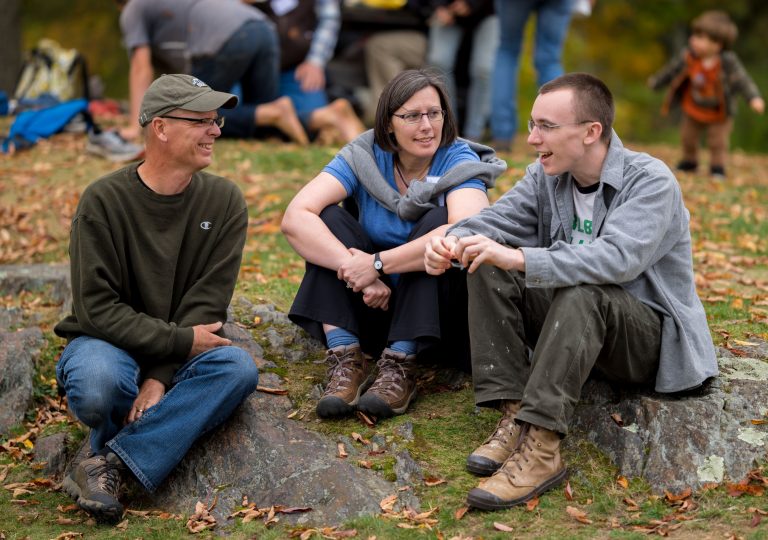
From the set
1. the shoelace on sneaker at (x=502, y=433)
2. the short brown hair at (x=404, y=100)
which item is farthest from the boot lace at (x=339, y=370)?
the short brown hair at (x=404, y=100)

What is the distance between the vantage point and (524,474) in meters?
3.75

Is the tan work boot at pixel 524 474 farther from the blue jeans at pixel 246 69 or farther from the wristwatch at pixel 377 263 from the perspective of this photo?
the blue jeans at pixel 246 69

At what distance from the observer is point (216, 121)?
14.3 feet

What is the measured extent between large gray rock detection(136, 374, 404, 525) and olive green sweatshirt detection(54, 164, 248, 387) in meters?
0.40

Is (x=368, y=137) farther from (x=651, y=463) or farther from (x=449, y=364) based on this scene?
(x=651, y=463)

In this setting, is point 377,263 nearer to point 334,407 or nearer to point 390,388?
point 390,388

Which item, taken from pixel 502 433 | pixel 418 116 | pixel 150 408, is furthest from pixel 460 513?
pixel 418 116

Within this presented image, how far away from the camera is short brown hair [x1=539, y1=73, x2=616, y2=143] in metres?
3.96

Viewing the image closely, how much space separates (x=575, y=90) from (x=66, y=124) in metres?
6.70

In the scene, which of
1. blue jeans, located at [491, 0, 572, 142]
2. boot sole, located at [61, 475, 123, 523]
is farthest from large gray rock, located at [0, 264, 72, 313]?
blue jeans, located at [491, 0, 572, 142]

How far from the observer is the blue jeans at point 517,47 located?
30.0 ft

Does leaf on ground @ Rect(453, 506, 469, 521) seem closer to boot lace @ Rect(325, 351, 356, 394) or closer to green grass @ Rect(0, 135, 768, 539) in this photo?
green grass @ Rect(0, 135, 768, 539)

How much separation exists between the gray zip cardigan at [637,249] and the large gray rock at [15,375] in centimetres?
239

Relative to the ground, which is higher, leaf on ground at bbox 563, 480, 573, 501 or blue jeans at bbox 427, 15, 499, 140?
blue jeans at bbox 427, 15, 499, 140
